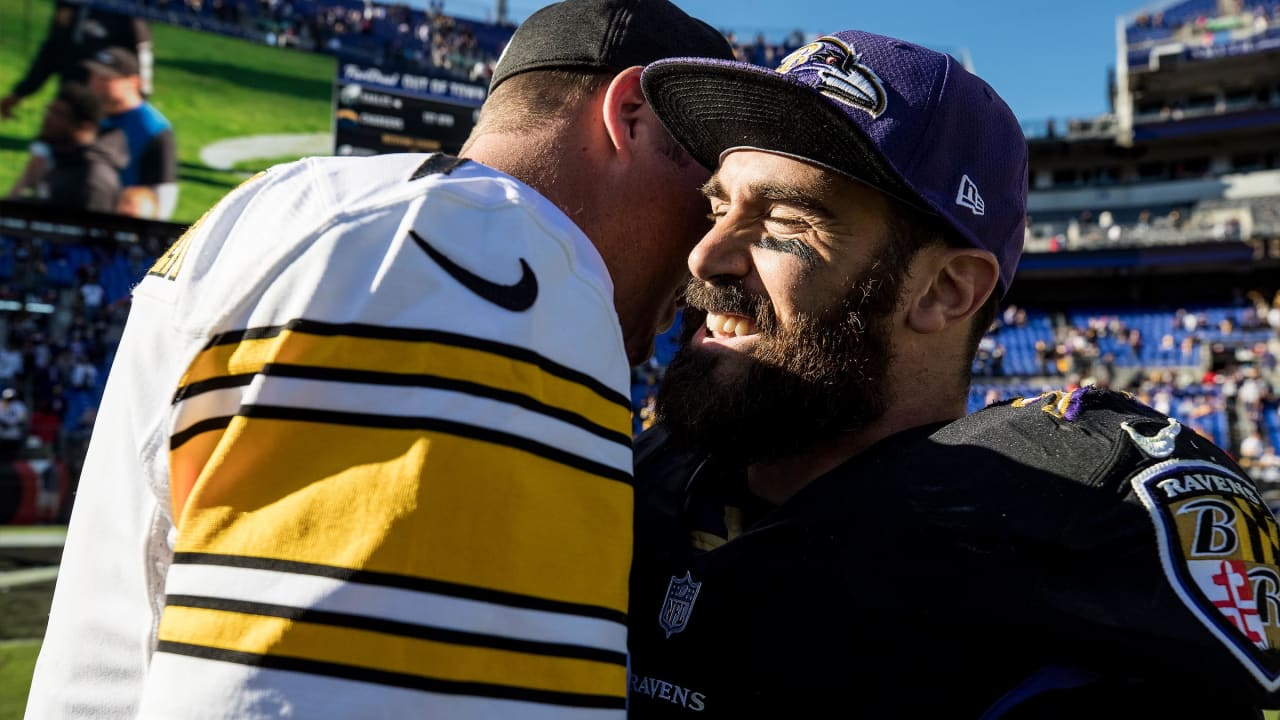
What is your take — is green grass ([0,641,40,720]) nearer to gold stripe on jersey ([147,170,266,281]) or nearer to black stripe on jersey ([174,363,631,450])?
gold stripe on jersey ([147,170,266,281])

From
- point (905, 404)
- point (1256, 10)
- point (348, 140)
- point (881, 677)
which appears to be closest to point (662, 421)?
point (905, 404)

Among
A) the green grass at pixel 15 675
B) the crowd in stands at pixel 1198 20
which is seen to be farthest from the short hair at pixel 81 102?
the crowd in stands at pixel 1198 20

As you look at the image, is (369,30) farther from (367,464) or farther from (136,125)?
(367,464)

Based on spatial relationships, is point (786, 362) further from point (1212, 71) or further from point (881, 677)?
point (1212, 71)

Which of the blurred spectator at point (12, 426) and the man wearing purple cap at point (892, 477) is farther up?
the man wearing purple cap at point (892, 477)

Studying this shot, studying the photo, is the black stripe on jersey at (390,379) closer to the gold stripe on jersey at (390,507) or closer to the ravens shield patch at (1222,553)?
the gold stripe on jersey at (390,507)

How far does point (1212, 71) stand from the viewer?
31.1 m

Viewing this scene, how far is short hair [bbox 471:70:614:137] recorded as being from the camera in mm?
1653

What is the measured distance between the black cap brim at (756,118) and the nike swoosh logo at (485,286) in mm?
911

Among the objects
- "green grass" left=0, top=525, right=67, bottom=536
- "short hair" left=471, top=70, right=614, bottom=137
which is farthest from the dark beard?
"green grass" left=0, top=525, right=67, bottom=536

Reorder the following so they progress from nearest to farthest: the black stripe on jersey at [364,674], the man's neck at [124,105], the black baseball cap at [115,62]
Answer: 1. the black stripe on jersey at [364,674]
2. the black baseball cap at [115,62]
3. the man's neck at [124,105]

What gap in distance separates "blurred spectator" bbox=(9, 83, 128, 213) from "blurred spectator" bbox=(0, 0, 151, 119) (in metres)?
0.44

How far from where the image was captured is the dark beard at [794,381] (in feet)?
5.56

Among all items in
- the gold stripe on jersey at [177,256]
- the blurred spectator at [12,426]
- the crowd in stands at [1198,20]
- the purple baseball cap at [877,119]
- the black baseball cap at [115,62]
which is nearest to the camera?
the gold stripe on jersey at [177,256]
